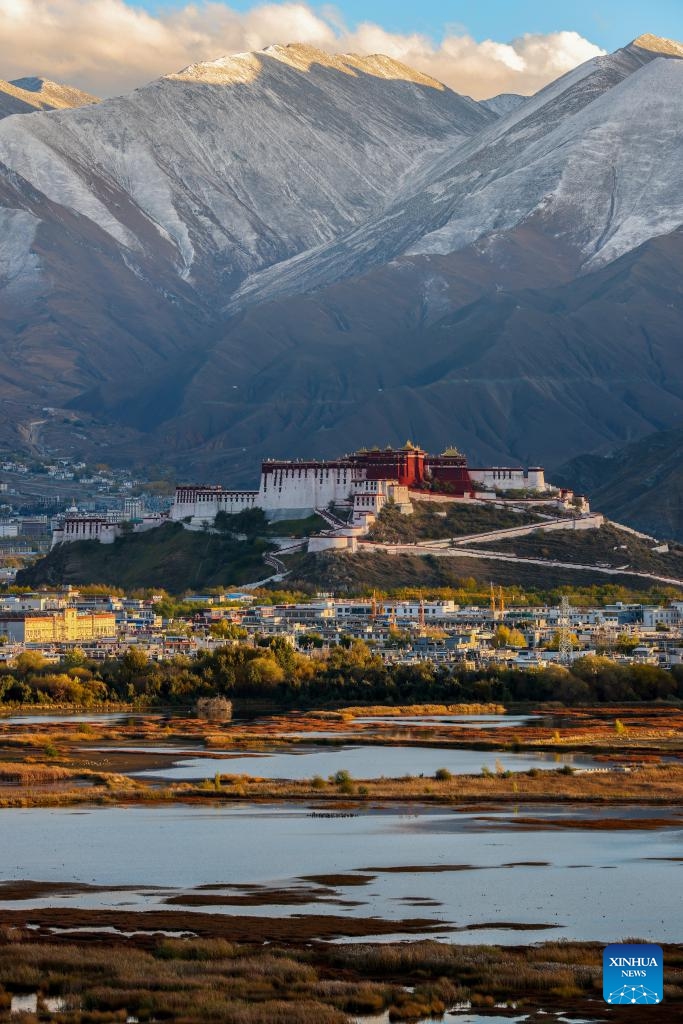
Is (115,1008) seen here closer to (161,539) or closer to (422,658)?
(422,658)

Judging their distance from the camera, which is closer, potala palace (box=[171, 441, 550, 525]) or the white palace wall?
potala palace (box=[171, 441, 550, 525])

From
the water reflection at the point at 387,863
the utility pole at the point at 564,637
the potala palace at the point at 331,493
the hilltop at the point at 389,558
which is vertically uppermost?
the potala palace at the point at 331,493

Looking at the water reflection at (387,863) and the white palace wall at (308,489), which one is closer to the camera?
the water reflection at (387,863)

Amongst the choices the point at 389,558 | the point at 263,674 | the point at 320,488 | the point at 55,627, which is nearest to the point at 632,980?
the point at 263,674

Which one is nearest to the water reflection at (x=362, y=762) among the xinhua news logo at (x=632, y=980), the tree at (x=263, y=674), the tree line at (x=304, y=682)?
the tree line at (x=304, y=682)

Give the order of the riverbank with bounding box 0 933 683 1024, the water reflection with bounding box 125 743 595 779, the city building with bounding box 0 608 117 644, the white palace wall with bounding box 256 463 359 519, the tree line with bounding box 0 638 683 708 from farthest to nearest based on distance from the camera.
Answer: the white palace wall with bounding box 256 463 359 519 < the city building with bounding box 0 608 117 644 < the tree line with bounding box 0 638 683 708 < the water reflection with bounding box 125 743 595 779 < the riverbank with bounding box 0 933 683 1024

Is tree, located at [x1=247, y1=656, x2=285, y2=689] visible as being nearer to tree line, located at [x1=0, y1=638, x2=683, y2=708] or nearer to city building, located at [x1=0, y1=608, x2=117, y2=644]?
tree line, located at [x1=0, y1=638, x2=683, y2=708]

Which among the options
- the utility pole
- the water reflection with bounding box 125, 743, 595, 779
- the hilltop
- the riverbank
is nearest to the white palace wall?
the hilltop

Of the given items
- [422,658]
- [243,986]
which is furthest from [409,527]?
[243,986]

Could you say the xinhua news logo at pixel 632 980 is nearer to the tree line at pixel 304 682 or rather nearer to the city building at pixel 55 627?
the tree line at pixel 304 682
